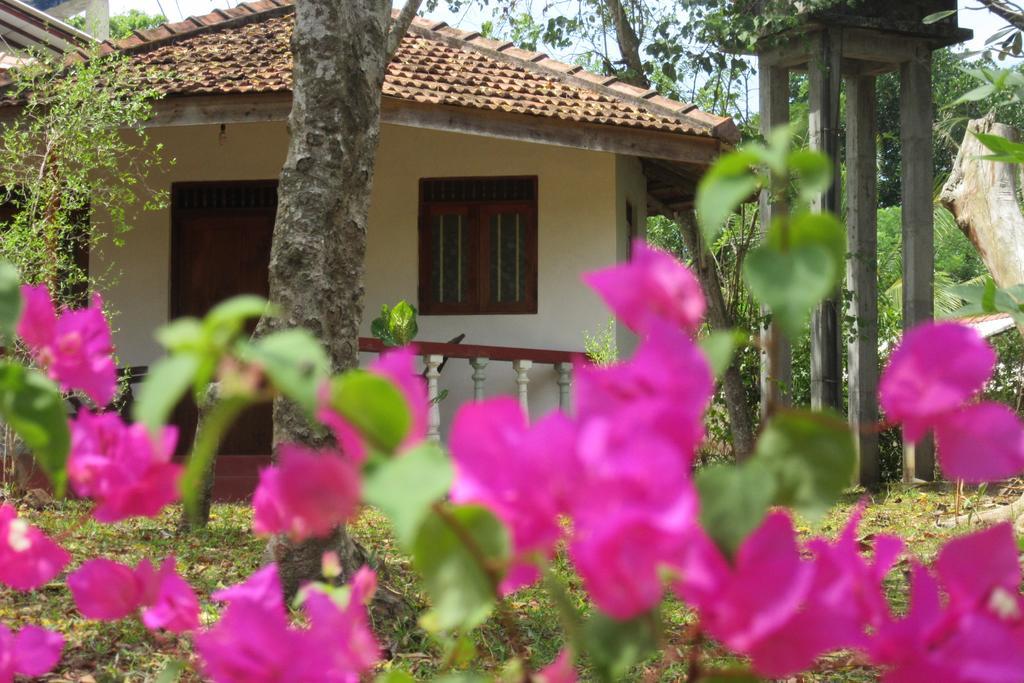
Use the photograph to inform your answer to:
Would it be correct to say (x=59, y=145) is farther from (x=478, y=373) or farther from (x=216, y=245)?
(x=478, y=373)

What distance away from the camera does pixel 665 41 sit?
9.40 metres

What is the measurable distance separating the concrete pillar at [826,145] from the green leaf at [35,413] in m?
7.71

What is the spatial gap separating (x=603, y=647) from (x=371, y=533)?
5347mm

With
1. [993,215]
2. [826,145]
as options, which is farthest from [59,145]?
[993,215]

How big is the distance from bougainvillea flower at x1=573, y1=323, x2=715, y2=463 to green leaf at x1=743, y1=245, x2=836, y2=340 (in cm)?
5

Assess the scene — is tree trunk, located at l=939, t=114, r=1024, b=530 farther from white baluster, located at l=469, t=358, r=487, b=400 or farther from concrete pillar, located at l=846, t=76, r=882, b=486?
white baluster, located at l=469, t=358, r=487, b=400

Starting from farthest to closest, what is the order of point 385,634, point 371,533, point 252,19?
point 252,19, point 371,533, point 385,634

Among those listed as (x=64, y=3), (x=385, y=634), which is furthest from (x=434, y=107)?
(x=64, y=3)

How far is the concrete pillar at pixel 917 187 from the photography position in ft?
27.9

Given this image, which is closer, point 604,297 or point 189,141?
point 604,297

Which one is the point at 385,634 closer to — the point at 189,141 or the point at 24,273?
the point at 24,273

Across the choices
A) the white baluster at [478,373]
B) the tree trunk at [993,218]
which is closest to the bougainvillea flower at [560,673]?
the tree trunk at [993,218]

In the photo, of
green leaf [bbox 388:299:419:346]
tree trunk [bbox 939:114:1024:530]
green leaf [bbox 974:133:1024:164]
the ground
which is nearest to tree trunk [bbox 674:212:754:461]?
the ground

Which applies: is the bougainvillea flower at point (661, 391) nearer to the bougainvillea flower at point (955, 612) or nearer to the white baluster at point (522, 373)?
the bougainvillea flower at point (955, 612)
